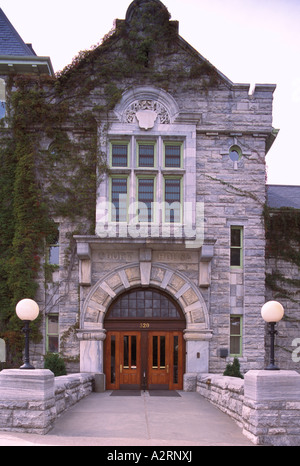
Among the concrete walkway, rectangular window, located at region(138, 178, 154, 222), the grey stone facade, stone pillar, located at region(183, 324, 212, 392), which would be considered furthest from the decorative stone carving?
the concrete walkway

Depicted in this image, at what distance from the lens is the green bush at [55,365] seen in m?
15.3

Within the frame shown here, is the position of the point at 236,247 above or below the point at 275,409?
above

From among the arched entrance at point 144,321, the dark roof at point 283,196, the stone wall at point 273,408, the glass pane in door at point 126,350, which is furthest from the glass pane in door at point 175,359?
the stone wall at point 273,408

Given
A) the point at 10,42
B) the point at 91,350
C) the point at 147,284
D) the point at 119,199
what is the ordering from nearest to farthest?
the point at 91,350
the point at 147,284
the point at 119,199
the point at 10,42

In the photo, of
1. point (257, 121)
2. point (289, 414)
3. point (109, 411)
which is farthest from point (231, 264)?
point (289, 414)

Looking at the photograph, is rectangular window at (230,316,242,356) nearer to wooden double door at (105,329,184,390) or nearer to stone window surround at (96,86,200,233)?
wooden double door at (105,329,184,390)

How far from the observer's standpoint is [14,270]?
52.3ft

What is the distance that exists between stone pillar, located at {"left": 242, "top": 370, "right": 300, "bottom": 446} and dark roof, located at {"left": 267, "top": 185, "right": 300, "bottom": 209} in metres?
10.7

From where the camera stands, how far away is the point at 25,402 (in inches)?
350

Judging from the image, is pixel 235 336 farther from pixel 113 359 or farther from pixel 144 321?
pixel 113 359

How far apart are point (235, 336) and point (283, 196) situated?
6.68 metres

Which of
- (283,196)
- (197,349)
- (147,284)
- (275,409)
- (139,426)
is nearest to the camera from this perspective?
(275,409)

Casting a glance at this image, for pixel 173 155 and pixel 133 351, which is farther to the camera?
pixel 173 155

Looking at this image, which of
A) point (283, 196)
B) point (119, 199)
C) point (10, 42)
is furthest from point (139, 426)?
point (10, 42)
